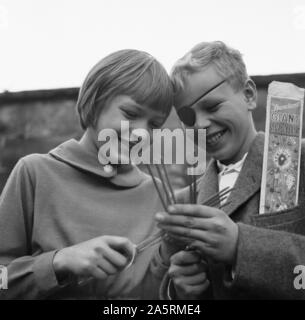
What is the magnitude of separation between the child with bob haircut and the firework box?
199 mm

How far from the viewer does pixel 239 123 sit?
934 millimetres

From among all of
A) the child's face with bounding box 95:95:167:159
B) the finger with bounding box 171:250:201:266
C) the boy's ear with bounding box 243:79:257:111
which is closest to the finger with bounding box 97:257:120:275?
the finger with bounding box 171:250:201:266

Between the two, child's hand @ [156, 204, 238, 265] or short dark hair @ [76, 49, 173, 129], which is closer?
child's hand @ [156, 204, 238, 265]

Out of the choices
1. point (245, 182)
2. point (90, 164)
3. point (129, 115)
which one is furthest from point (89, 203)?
point (245, 182)

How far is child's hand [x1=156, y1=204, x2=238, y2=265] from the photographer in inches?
30.7

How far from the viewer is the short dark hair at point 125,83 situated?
A: 0.94 m

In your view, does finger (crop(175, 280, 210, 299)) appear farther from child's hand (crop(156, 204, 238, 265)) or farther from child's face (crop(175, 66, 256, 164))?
child's face (crop(175, 66, 256, 164))

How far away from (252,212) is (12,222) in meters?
0.44

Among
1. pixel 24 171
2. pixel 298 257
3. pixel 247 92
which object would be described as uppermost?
pixel 247 92

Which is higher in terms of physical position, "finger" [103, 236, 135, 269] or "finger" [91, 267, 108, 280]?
"finger" [103, 236, 135, 269]

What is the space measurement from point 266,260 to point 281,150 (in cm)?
19

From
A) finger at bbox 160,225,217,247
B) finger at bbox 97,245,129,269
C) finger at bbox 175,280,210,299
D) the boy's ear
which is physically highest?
the boy's ear

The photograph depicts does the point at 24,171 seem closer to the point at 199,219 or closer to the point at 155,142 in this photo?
the point at 155,142
